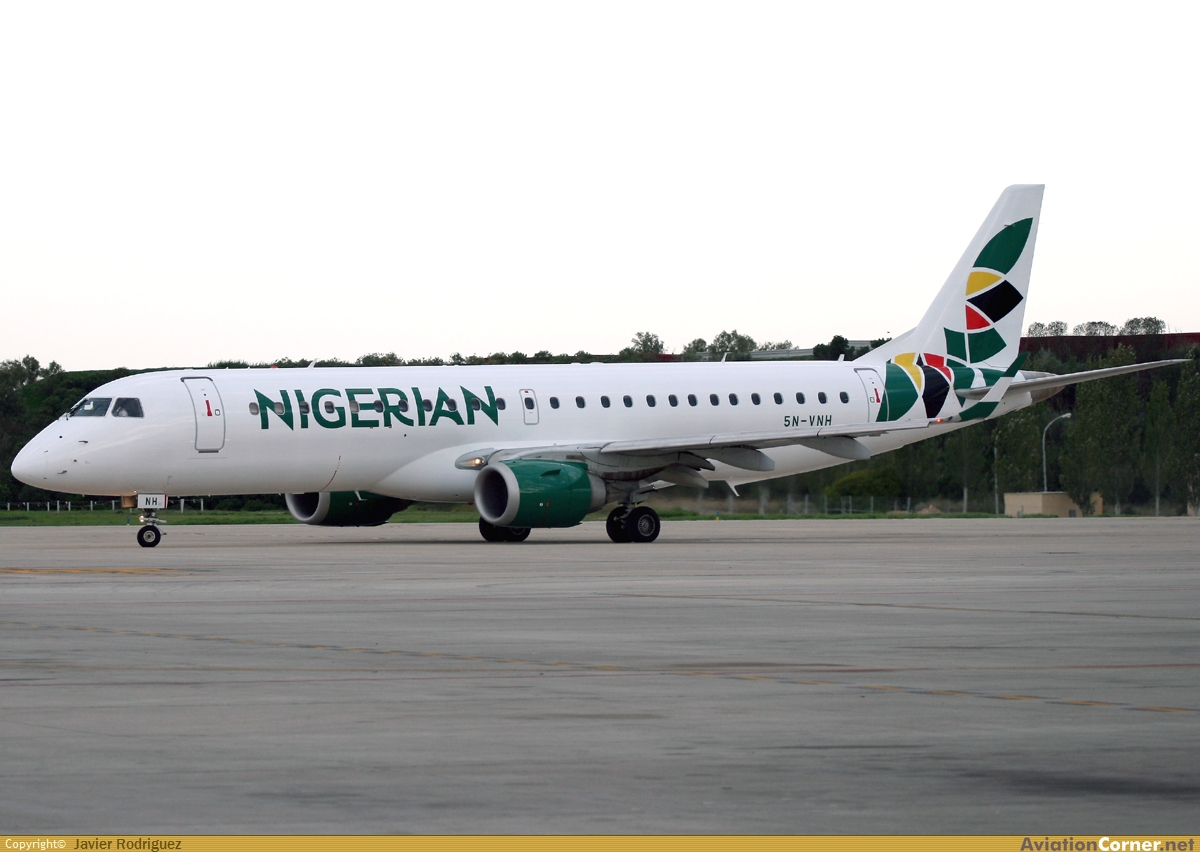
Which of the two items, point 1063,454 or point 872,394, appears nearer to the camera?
point 872,394

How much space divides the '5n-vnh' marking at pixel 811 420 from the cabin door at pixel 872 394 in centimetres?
117

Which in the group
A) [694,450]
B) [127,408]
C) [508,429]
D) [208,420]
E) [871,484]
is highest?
[127,408]

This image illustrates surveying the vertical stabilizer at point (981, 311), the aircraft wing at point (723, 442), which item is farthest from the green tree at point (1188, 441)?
the aircraft wing at point (723, 442)

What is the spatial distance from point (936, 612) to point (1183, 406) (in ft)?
204

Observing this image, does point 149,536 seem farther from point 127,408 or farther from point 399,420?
point 399,420

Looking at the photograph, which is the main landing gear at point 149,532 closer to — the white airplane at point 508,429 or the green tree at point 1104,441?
the white airplane at point 508,429

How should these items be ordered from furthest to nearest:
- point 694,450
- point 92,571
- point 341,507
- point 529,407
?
point 341,507, point 529,407, point 694,450, point 92,571

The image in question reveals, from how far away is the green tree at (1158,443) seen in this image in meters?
71.8

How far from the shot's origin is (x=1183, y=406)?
76938 millimetres

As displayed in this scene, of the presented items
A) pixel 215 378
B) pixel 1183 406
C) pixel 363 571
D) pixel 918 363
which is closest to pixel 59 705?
pixel 363 571

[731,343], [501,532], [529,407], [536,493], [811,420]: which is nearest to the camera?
[536,493]

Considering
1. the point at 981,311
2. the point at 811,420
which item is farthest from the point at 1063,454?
the point at 811,420

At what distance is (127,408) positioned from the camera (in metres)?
35.7

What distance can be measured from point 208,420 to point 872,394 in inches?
648
